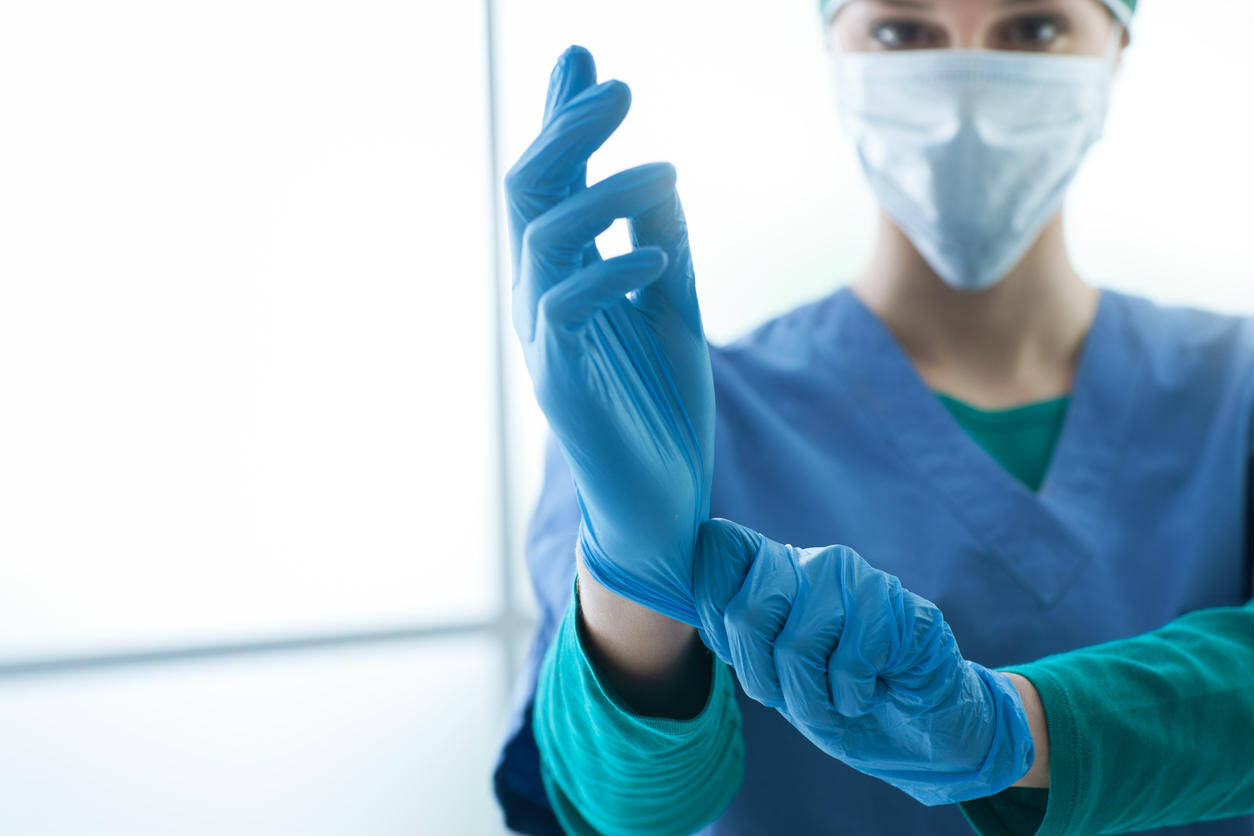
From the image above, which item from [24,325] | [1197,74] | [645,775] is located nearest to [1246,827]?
[645,775]

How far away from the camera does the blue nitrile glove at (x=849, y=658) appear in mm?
464

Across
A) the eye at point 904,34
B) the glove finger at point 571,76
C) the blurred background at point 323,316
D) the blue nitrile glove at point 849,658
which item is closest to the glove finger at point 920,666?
the blue nitrile glove at point 849,658

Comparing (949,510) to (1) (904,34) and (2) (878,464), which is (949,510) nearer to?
(2) (878,464)

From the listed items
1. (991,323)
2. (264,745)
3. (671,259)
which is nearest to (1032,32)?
(991,323)

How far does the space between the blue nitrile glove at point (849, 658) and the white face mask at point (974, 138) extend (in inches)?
16.9

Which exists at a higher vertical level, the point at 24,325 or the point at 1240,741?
the point at 24,325

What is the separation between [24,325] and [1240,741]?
3.93 ft

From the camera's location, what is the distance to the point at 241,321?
1046 millimetres

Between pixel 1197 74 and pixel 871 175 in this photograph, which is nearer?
pixel 871 175

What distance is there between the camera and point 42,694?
3.32 feet

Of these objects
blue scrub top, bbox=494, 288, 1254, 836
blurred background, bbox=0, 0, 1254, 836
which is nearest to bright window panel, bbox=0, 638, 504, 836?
blurred background, bbox=0, 0, 1254, 836

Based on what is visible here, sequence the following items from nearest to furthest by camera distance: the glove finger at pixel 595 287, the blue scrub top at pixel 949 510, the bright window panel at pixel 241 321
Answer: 1. the glove finger at pixel 595 287
2. the blue scrub top at pixel 949 510
3. the bright window panel at pixel 241 321

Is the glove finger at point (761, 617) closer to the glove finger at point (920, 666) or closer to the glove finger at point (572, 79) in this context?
the glove finger at point (920, 666)

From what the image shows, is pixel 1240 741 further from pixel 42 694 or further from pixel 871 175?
pixel 42 694
